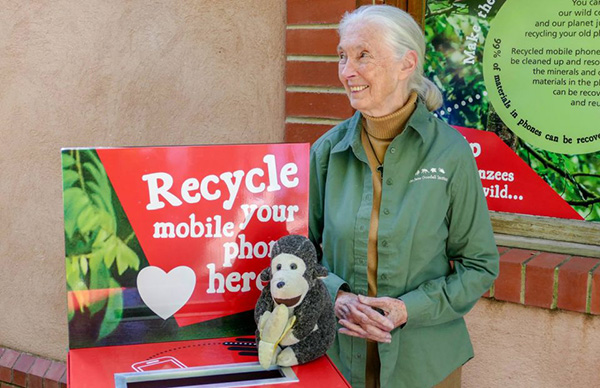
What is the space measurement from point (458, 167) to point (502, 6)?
4.14 ft

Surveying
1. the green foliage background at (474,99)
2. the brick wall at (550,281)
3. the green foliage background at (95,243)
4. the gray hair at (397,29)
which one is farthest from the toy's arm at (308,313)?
the green foliage background at (474,99)

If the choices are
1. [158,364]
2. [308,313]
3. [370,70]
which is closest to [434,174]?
[370,70]

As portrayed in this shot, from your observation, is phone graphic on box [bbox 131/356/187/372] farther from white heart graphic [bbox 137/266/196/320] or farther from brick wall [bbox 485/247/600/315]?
brick wall [bbox 485/247/600/315]

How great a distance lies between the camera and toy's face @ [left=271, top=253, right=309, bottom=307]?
60.4 inches

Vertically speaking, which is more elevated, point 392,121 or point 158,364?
point 392,121

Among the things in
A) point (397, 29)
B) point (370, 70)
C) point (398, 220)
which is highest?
point (397, 29)

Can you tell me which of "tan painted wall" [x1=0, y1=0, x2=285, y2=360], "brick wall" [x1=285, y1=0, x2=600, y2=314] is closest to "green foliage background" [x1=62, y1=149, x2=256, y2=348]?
"brick wall" [x1=285, y1=0, x2=600, y2=314]

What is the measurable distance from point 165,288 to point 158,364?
0.17 meters

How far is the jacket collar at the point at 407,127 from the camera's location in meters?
2.09

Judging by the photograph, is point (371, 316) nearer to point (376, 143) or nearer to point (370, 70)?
point (376, 143)

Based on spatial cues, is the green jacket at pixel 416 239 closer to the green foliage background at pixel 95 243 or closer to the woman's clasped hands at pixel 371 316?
the woman's clasped hands at pixel 371 316

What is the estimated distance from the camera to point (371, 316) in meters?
1.97

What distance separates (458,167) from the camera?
2061mm

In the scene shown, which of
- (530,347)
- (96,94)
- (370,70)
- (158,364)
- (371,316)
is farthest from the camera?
(96,94)
